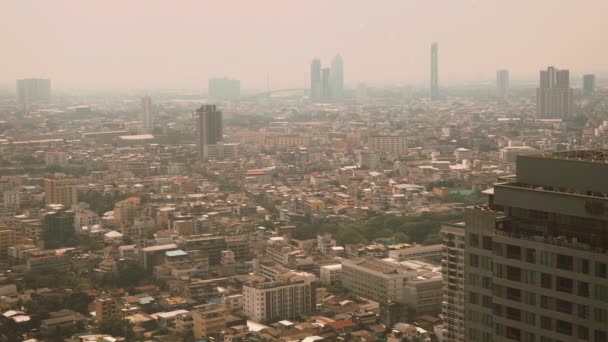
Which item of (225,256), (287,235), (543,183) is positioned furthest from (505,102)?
(543,183)

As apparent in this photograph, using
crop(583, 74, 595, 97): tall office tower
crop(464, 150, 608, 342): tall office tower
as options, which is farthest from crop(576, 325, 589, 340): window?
crop(583, 74, 595, 97): tall office tower

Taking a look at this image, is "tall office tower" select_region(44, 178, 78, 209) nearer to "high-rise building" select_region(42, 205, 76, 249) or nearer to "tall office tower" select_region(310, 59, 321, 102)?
"high-rise building" select_region(42, 205, 76, 249)

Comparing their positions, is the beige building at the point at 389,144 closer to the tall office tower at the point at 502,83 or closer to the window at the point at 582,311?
the tall office tower at the point at 502,83

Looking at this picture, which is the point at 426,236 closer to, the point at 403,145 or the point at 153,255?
the point at 153,255

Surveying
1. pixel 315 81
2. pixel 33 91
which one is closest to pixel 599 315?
pixel 33 91

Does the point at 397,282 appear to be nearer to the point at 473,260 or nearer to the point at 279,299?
the point at 279,299

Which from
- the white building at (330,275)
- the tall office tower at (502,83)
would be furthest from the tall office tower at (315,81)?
the white building at (330,275)
